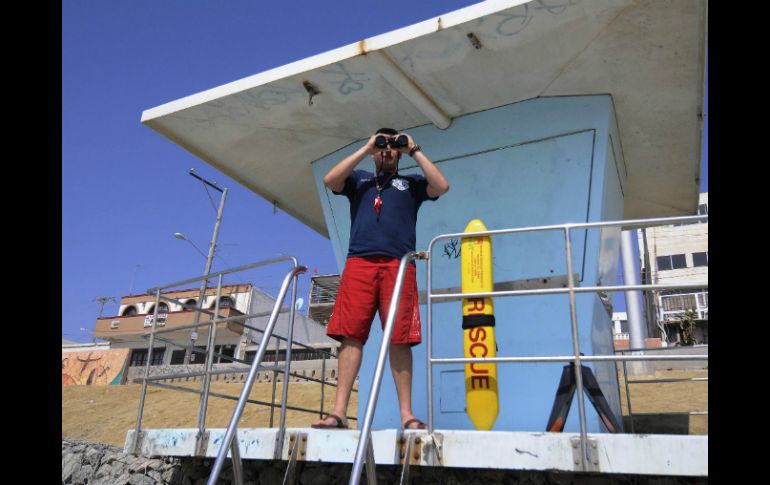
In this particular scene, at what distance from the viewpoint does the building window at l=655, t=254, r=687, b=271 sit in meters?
45.8

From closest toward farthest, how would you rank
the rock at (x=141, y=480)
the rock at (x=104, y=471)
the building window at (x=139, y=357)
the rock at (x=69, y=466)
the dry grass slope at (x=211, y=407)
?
the rock at (x=141, y=480), the rock at (x=104, y=471), the rock at (x=69, y=466), the dry grass slope at (x=211, y=407), the building window at (x=139, y=357)

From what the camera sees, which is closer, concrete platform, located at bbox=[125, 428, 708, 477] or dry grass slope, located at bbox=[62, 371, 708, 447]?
concrete platform, located at bbox=[125, 428, 708, 477]

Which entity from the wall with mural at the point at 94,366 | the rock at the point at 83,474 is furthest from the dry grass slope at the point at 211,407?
the wall with mural at the point at 94,366

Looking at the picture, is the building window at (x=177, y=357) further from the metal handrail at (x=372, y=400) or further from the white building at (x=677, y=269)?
the metal handrail at (x=372, y=400)

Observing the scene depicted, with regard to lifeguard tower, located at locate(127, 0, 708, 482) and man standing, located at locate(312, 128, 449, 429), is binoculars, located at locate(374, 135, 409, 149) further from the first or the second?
lifeguard tower, located at locate(127, 0, 708, 482)

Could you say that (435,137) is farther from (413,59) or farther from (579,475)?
(579,475)

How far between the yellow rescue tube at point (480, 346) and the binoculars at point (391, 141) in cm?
101

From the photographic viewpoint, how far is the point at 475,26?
4762 mm

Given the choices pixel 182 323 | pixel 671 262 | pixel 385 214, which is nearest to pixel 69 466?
pixel 385 214

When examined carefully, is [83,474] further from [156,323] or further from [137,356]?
[137,356]

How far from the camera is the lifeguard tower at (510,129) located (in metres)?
4.88

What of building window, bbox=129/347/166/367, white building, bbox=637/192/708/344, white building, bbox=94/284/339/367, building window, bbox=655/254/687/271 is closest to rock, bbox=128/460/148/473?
white building, bbox=94/284/339/367

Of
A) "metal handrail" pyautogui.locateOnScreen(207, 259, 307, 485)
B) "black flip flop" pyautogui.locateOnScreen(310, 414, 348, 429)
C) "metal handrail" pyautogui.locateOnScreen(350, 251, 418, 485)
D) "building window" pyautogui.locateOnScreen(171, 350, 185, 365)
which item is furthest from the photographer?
"building window" pyautogui.locateOnScreen(171, 350, 185, 365)

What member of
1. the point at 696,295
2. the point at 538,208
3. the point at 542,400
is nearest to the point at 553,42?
the point at 538,208
